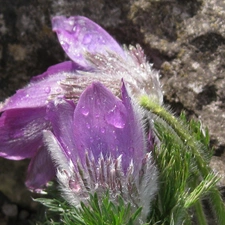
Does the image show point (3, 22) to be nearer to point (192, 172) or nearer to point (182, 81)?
point (182, 81)

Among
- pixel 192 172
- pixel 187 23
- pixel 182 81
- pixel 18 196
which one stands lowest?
pixel 18 196

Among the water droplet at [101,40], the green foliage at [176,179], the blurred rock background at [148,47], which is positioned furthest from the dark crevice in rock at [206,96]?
the water droplet at [101,40]

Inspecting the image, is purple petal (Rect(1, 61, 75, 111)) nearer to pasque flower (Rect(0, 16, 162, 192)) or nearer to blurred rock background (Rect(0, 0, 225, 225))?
pasque flower (Rect(0, 16, 162, 192))

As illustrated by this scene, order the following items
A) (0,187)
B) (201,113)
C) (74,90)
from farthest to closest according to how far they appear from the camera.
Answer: (0,187), (201,113), (74,90)

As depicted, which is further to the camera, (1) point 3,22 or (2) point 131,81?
(1) point 3,22

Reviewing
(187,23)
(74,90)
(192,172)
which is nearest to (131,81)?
(74,90)

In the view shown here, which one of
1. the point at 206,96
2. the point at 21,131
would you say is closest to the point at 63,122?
the point at 21,131

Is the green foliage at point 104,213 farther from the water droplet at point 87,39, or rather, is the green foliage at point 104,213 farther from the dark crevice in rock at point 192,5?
the dark crevice in rock at point 192,5

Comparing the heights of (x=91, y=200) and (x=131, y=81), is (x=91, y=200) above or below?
below
